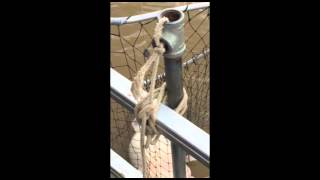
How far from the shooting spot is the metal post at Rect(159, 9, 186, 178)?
74cm

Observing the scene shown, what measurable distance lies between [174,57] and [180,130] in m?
0.13

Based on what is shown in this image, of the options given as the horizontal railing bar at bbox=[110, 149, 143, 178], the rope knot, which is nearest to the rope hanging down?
the rope knot

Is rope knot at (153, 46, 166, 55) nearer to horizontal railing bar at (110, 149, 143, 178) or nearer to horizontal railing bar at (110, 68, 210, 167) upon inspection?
horizontal railing bar at (110, 68, 210, 167)

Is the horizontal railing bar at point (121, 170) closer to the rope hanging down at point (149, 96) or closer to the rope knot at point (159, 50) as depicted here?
the rope hanging down at point (149, 96)

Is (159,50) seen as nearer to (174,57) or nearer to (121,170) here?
(174,57)

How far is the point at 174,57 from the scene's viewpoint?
759 millimetres

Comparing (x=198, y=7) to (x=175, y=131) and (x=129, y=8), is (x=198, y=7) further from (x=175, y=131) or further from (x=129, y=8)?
(x=129, y=8)

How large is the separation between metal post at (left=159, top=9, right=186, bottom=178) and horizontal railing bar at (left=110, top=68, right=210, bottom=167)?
38 mm

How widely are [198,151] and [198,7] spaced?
82 cm

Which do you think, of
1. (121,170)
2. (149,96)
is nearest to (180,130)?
(149,96)

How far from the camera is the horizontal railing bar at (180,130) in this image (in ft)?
2.21

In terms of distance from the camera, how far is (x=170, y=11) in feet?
2.56

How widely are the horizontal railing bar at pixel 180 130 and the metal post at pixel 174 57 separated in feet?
0.13

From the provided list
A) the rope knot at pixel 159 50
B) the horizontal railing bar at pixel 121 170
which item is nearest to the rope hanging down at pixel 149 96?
the rope knot at pixel 159 50
